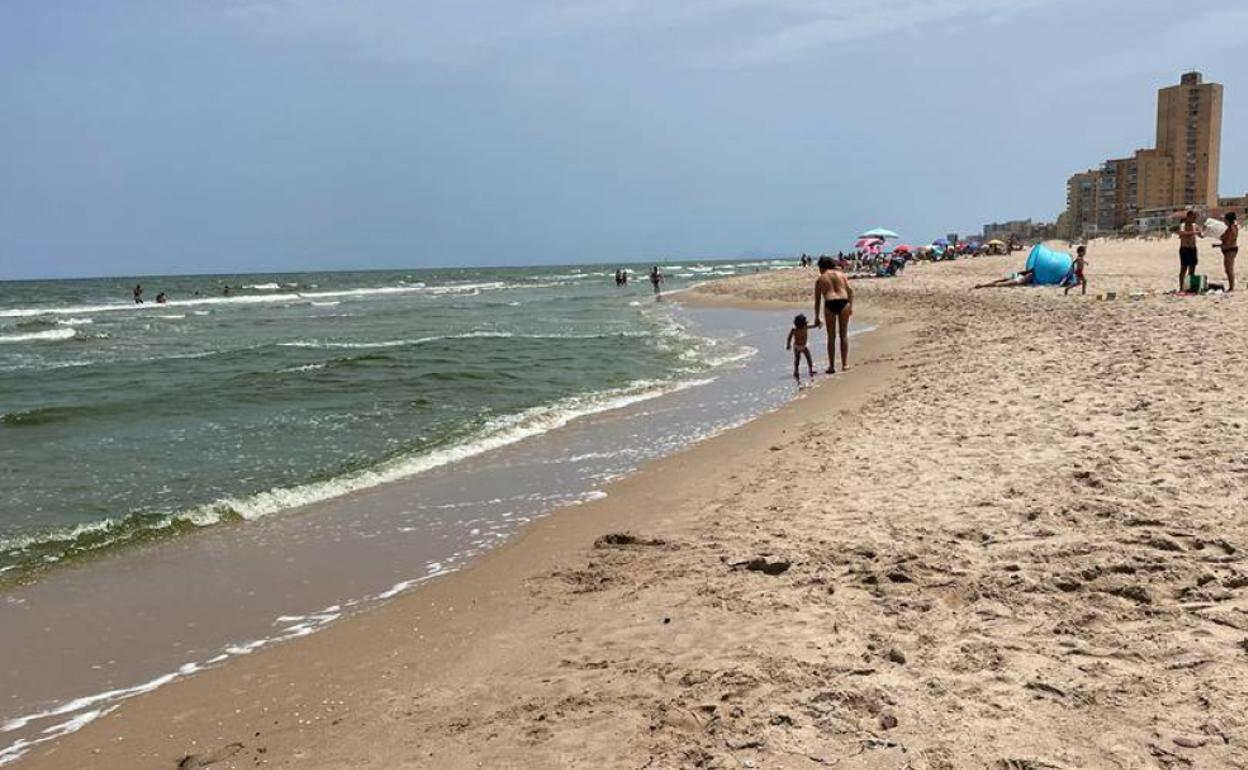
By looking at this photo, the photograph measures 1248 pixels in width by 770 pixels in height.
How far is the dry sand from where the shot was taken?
2.80 metres

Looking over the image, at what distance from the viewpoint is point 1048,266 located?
24828 millimetres

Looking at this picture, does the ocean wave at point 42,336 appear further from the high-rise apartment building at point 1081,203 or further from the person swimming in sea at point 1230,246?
the high-rise apartment building at point 1081,203

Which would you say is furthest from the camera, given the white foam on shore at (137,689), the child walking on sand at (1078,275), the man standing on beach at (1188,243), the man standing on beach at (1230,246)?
the child walking on sand at (1078,275)

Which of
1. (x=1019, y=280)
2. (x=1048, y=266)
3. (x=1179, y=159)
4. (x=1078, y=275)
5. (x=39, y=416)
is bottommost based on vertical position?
(x=39, y=416)

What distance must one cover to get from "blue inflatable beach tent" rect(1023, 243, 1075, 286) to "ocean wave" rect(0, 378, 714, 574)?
19226 millimetres

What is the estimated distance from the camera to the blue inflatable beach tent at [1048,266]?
24.6 m

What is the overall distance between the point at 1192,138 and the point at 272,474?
429 feet

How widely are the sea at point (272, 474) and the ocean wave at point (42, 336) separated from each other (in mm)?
9576

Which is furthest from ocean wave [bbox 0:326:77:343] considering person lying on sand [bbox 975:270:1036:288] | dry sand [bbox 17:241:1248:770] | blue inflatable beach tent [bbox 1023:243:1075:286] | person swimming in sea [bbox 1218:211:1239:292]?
person swimming in sea [bbox 1218:211:1239:292]

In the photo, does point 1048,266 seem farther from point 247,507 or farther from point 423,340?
point 247,507

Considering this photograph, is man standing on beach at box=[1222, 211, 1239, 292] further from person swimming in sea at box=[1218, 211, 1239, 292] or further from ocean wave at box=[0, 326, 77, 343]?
ocean wave at box=[0, 326, 77, 343]

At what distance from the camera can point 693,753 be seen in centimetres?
276

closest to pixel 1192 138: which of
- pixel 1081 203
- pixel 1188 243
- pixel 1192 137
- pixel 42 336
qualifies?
pixel 1192 137

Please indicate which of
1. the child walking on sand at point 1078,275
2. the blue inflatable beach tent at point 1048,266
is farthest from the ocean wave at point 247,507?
the blue inflatable beach tent at point 1048,266
